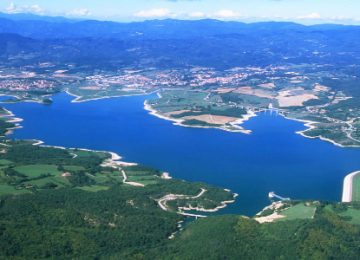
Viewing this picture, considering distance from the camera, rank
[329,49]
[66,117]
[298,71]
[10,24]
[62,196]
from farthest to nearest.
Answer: [10,24]
[329,49]
[298,71]
[66,117]
[62,196]

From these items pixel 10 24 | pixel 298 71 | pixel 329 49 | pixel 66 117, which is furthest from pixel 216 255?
pixel 10 24

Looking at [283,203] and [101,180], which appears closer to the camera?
[283,203]

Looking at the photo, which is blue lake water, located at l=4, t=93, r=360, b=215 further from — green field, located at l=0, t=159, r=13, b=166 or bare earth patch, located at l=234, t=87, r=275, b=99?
bare earth patch, located at l=234, t=87, r=275, b=99

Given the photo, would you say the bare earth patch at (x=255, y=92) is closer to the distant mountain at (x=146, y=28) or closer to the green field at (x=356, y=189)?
the green field at (x=356, y=189)

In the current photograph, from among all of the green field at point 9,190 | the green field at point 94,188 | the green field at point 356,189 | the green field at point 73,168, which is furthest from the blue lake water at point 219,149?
the green field at point 9,190

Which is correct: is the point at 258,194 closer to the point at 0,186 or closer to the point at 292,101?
the point at 0,186

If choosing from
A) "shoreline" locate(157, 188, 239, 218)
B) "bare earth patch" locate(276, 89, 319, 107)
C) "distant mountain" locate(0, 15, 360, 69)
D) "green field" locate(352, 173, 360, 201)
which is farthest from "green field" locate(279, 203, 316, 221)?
"distant mountain" locate(0, 15, 360, 69)

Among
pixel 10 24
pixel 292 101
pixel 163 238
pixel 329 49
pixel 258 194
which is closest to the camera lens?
pixel 163 238
